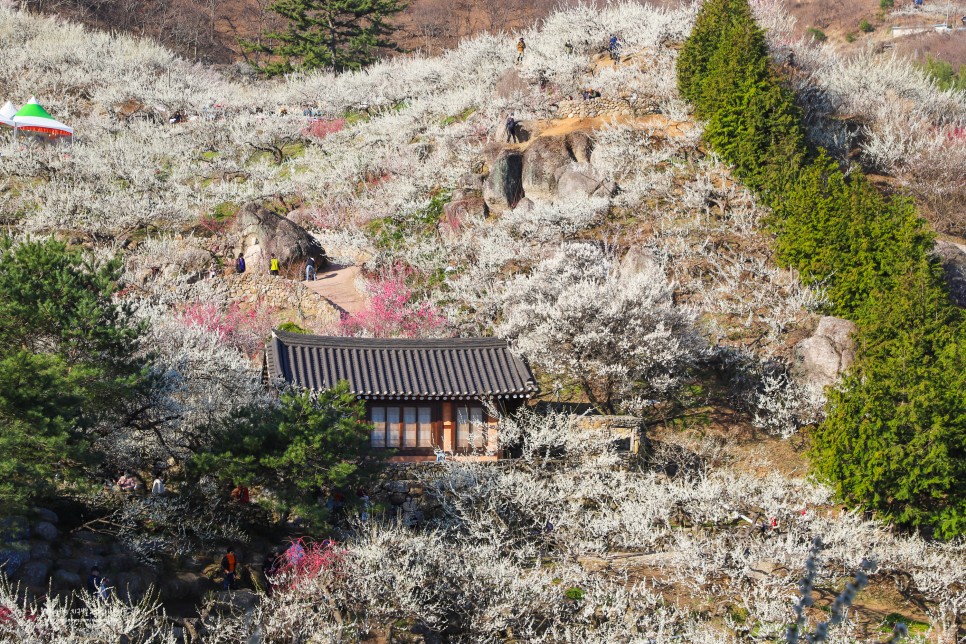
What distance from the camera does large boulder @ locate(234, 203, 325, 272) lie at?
39.6 m

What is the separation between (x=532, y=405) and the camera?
1107 inches

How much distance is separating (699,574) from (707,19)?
32.0 m

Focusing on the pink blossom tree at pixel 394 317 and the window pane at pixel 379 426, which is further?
the pink blossom tree at pixel 394 317

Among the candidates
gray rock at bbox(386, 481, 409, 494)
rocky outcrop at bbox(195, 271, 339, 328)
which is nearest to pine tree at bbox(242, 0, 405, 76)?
rocky outcrop at bbox(195, 271, 339, 328)

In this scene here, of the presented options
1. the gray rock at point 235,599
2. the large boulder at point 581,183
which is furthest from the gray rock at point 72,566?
the large boulder at point 581,183

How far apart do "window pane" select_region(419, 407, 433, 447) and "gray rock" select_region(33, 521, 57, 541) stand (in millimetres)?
9162

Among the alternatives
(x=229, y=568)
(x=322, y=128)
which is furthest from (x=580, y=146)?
(x=229, y=568)

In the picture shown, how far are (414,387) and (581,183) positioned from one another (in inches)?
710

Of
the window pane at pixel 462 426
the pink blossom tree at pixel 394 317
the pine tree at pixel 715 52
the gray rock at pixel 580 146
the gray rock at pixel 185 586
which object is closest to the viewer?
the gray rock at pixel 185 586

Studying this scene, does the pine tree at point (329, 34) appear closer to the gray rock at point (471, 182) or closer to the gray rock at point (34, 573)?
the gray rock at point (471, 182)

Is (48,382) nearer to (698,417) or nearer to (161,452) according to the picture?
(161,452)

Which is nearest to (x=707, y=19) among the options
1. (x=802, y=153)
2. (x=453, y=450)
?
(x=802, y=153)

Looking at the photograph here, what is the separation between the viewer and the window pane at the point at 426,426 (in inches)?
939

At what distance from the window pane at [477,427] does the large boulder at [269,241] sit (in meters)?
17.6
